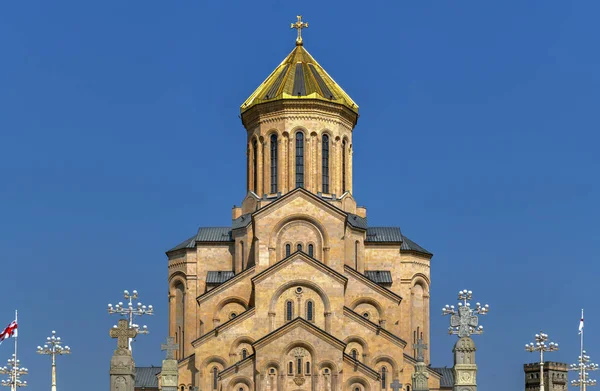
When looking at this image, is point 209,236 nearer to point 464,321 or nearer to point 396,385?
point 396,385

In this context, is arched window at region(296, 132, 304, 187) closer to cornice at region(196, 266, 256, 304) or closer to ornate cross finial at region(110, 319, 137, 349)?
cornice at region(196, 266, 256, 304)

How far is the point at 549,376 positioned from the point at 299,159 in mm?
19284

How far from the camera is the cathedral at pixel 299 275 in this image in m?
72.4

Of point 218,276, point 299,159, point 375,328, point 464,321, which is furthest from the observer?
point 299,159

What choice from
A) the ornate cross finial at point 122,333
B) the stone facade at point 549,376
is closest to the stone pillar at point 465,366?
the ornate cross finial at point 122,333

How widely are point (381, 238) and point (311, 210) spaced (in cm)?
584

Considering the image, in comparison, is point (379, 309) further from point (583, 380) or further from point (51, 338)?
point (51, 338)

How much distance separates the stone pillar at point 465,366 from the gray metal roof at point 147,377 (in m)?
29.6

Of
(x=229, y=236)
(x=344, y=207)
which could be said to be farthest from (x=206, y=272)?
(x=344, y=207)

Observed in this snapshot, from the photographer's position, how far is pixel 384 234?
83938mm

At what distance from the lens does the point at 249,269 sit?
78.9m

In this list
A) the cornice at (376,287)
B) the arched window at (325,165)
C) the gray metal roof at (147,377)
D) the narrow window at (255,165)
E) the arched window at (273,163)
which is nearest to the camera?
the cornice at (376,287)

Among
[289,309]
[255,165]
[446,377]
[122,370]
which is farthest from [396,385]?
[122,370]

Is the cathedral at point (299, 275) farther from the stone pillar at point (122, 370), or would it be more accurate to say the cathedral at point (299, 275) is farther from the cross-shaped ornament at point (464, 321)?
the stone pillar at point (122, 370)
